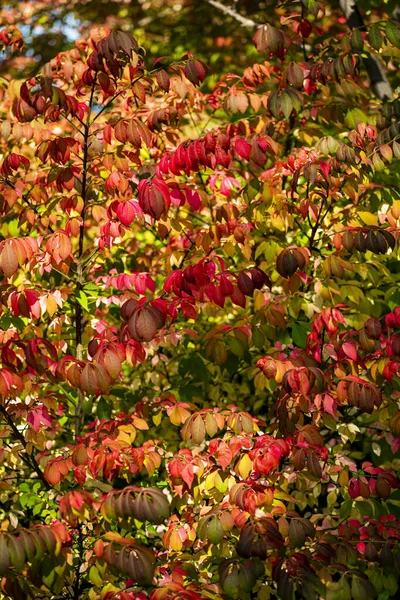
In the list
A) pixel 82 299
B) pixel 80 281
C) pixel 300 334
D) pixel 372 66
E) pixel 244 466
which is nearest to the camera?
pixel 244 466

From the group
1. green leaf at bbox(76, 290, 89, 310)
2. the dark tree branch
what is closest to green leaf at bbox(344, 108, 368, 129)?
the dark tree branch

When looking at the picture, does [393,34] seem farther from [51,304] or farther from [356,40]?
[51,304]

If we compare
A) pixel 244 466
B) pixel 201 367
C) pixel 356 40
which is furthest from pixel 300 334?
pixel 356 40

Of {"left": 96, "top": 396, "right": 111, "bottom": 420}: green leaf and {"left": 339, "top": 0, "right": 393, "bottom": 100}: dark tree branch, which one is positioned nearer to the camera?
{"left": 96, "top": 396, "right": 111, "bottom": 420}: green leaf

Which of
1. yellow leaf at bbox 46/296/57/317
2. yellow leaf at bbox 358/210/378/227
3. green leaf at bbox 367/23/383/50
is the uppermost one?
green leaf at bbox 367/23/383/50

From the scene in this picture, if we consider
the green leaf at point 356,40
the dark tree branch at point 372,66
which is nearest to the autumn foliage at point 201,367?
the green leaf at point 356,40

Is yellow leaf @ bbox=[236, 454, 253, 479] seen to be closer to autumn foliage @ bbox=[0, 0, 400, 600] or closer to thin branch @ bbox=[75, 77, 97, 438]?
autumn foliage @ bbox=[0, 0, 400, 600]

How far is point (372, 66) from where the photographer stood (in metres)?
4.26

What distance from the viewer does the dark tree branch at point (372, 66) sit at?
4.18 metres

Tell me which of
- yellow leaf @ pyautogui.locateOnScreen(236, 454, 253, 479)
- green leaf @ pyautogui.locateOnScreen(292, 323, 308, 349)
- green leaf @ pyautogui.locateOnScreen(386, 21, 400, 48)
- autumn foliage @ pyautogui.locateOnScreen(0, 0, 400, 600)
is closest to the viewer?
autumn foliage @ pyautogui.locateOnScreen(0, 0, 400, 600)

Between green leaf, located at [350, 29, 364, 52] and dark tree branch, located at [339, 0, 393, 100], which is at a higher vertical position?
green leaf, located at [350, 29, 364, 52]

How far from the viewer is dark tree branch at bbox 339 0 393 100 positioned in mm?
4180

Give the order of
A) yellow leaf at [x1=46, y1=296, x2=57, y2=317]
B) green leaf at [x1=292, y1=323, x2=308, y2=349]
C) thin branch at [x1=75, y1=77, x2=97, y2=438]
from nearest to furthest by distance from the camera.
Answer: yellow leaf at [x1=46, y1=296, x2=57, y2=317] < thin branch at [x1=75, y1=77, x2=97, y2=438] < green leaf at [x1=292, y1=323, x2=308, y2=349]

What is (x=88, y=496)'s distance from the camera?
7.02ft
